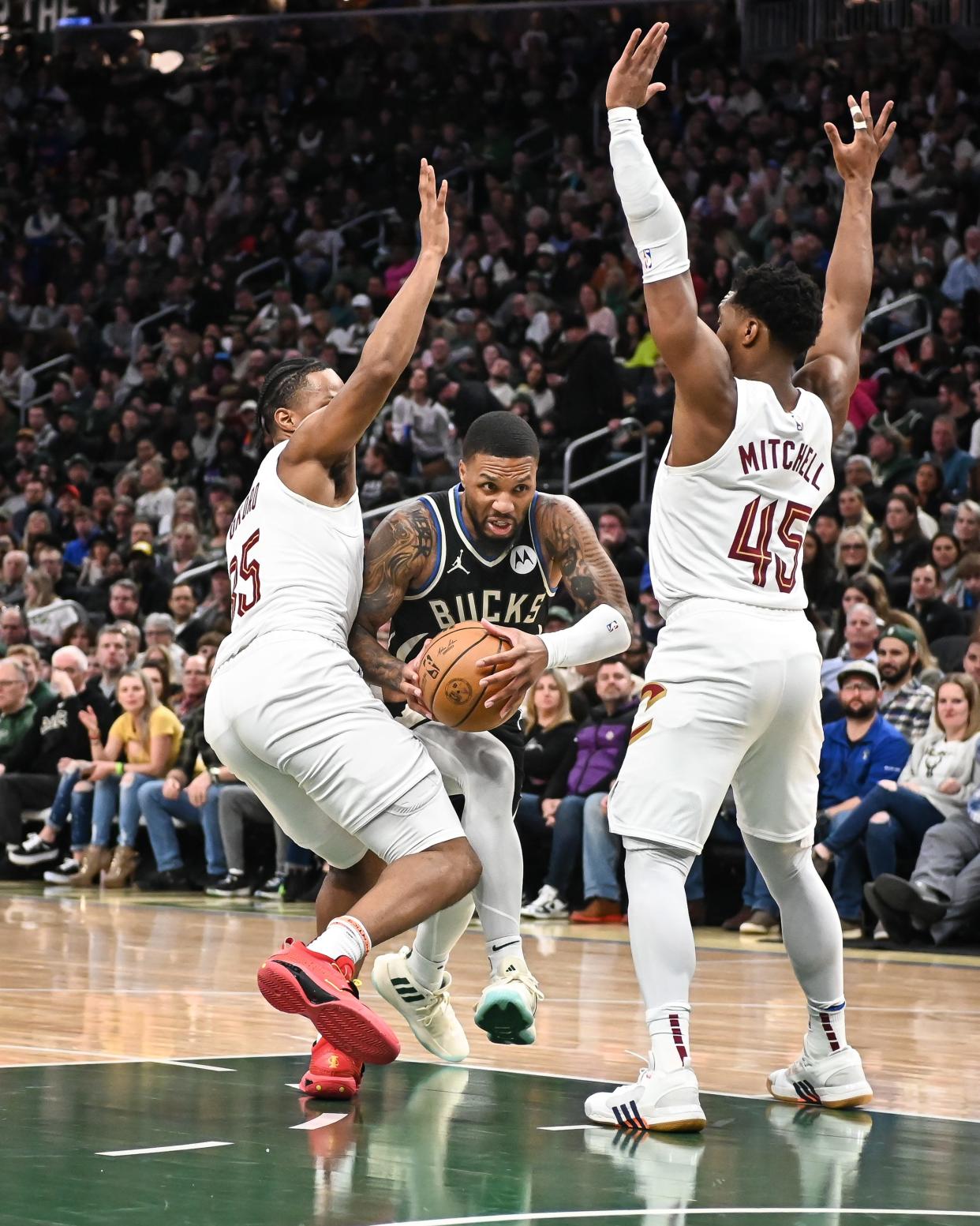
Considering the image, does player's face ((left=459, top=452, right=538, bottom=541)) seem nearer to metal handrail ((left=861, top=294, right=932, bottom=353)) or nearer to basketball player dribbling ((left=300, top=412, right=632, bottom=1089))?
basketball player dribbling ((left=300, top=412, right=632, bottom=1089))

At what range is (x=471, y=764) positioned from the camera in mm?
5727

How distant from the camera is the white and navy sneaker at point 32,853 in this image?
14.1 meters

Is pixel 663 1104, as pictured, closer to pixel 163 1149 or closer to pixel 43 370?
pixel 163 1149

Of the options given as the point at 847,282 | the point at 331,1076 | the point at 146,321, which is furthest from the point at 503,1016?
the point at 146,321

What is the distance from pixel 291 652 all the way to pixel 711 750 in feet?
3.93

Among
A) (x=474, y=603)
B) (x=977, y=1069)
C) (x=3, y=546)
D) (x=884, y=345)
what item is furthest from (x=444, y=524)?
(x=3, y=546)

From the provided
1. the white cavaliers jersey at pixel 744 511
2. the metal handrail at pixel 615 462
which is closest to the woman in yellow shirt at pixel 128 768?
the metal handrail at pixel 615 462

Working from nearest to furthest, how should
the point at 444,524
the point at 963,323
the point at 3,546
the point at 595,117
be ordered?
the point at 444,524 < the point at 963,323 < the point at 3,546 < the point at 595,117

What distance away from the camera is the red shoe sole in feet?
15.5

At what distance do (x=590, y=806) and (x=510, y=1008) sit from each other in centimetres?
600

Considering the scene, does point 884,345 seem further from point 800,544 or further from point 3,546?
point 800,544

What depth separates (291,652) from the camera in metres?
5.27

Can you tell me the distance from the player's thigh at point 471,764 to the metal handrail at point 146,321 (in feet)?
53.8

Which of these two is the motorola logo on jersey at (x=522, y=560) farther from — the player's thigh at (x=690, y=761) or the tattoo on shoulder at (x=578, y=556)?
the player's thigh at (x=690, y=761)
